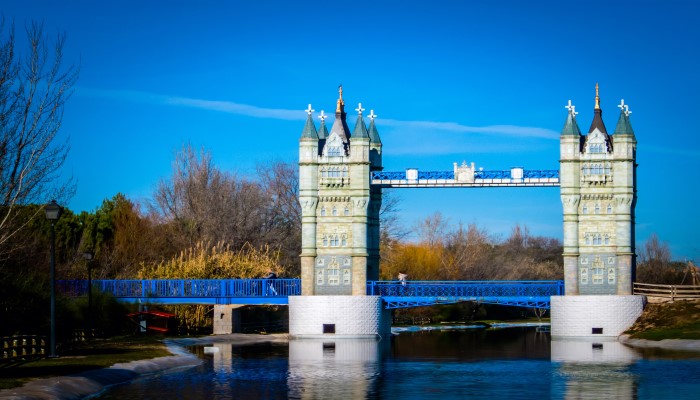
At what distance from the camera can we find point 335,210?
61.3 meters

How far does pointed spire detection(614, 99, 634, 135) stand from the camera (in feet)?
195

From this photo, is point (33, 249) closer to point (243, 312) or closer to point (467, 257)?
point (243, 312)

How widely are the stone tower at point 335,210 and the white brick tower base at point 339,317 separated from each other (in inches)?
38.3

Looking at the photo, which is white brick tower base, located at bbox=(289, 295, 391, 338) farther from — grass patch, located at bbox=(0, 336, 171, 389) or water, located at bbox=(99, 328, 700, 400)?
grass patch, located at bbox=(0, 336, 171, 389)

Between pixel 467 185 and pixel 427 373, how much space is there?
22371 millimetres

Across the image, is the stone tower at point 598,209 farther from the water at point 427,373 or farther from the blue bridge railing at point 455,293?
the water at point 427,373

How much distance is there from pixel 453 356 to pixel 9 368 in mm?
20726

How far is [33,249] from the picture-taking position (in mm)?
57188

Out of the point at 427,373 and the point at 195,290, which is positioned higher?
the point at 195,290

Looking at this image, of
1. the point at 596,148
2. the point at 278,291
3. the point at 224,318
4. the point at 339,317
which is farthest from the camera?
the point at 278,291

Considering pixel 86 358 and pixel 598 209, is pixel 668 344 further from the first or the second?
pixel 86 358

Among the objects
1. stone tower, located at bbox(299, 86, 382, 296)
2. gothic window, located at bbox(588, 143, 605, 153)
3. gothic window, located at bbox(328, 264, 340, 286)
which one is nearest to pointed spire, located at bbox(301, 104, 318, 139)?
stone tower, located at bbox(299, 86, 382, 296)

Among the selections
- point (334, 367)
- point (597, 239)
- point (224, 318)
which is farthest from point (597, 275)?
point (334, 367)

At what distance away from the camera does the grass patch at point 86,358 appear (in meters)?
31.7
